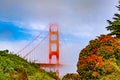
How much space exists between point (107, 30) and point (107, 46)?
12.0 metres

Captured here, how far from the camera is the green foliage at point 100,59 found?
1125 inches

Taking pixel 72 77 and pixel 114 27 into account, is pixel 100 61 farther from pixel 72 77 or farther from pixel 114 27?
pixel 114 27

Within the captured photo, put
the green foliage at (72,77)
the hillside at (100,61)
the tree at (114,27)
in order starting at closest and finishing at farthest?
the hillside at (100,61) < the green foliage at (72,77) < the tree at (114,27)

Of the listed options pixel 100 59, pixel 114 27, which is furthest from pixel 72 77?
pixel 114 27

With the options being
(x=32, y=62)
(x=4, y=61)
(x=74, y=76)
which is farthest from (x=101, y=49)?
(x=4, y=61)

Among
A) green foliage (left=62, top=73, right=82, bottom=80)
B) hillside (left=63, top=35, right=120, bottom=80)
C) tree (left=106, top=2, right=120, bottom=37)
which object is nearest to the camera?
hillside (left=63, top=35, right=120, bottom=80)

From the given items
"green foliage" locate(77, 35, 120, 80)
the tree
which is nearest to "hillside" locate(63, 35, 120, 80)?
"green foliage" locate(77, 35, 120, 80)

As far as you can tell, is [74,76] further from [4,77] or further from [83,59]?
[4,77]

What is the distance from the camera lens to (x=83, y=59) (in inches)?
1204

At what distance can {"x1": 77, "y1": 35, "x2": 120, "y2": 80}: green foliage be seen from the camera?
28.6 meters

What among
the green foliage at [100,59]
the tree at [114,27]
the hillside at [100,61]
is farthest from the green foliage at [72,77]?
the tree at [114,27]

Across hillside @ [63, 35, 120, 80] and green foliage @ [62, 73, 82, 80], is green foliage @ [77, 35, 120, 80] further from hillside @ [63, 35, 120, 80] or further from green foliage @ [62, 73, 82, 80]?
green foliage @ [62, 73, 82, 80]

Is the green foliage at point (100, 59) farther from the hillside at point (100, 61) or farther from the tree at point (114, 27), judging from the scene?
the tree at point (114, 27)

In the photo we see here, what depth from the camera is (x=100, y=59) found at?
2911 centimetres
